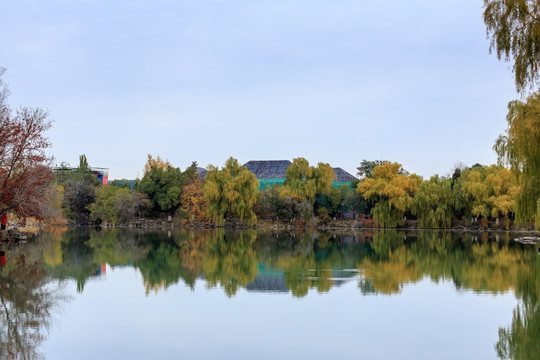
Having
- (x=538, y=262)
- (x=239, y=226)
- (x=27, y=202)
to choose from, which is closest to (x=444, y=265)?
(x=538, y=262)

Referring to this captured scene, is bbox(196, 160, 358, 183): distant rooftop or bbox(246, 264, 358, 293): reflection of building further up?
bbox(196, 160, 358, 183): distant rooftop

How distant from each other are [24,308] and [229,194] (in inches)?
1359

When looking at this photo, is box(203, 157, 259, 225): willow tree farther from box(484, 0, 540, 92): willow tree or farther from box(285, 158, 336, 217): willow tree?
box(484, 0, 540, 92): willow tree

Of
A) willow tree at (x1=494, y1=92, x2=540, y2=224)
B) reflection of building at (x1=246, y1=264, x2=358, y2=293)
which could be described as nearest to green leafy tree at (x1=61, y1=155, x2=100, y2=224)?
reflection of building at (x1=246, y1=264, x2=358, y2=293)

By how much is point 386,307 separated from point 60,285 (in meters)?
7.33

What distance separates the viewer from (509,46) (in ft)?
39.0

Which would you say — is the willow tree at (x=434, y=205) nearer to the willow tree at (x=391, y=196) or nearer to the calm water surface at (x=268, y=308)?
the willow tree at (x=391, y=196)

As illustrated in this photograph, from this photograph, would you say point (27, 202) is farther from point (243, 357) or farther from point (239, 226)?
point (239, 226)

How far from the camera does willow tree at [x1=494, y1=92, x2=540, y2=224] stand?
1323 cm

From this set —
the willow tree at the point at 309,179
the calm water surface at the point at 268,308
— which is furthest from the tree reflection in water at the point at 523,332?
the willow tree at the point at 309,179

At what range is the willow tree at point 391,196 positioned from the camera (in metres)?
44.4

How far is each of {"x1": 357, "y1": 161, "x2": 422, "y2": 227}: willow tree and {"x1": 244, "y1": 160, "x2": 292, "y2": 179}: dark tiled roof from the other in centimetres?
1622

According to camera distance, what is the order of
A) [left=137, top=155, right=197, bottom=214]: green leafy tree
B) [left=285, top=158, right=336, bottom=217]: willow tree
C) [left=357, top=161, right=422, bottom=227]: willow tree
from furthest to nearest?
[left=137, top=155, right=197, bottom=214]: green leafy tree, [left=285, top=158, right=336, bottom=217]: willow tree, [left=357, top=161, right=422, bottom=227]: willow tree

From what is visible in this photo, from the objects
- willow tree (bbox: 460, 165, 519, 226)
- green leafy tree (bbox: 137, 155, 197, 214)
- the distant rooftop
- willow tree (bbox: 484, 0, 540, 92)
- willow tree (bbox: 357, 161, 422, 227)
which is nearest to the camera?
willow tree (bbox: 484, 0, 540, 92)
